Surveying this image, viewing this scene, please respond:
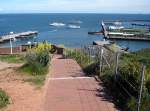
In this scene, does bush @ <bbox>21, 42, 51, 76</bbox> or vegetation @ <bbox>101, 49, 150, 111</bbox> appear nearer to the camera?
vegetation @ <bbox>101, 49, 150, 111</bbox>

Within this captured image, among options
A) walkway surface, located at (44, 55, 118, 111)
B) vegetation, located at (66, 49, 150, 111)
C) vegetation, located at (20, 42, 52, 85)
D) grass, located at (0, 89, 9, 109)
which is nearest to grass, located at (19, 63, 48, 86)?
vegetation, located at (20, 42, 52, 85)

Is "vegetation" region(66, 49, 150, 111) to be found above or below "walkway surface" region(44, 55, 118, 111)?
above

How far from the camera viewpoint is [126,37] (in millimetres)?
94688

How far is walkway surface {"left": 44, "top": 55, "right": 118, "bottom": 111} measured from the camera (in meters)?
10.7

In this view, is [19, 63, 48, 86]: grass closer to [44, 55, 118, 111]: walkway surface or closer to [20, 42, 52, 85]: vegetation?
[20, 42, 52, 85]: vegetation

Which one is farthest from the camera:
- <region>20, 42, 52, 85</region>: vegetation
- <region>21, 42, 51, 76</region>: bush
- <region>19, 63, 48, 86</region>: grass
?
<region>21, 42, 51, 76</region>: bush

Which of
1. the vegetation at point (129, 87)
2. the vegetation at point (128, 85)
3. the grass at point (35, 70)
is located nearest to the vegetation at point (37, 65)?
the grass at point (35, 70)

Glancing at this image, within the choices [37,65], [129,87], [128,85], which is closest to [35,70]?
[37,65]

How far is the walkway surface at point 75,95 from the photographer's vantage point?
10.7 metres

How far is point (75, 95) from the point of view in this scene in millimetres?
12188

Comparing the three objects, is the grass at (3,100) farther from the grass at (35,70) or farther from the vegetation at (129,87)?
the grass at (35,70)

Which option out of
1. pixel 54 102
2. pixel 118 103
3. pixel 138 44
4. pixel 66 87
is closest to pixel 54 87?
pixel 66 87

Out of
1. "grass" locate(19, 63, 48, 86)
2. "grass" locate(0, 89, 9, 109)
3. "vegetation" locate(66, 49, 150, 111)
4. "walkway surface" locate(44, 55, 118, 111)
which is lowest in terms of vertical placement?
"grass" locate(19, 63, 48, 86)

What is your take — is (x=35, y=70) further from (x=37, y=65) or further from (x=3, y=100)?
(x=3, y=100)
